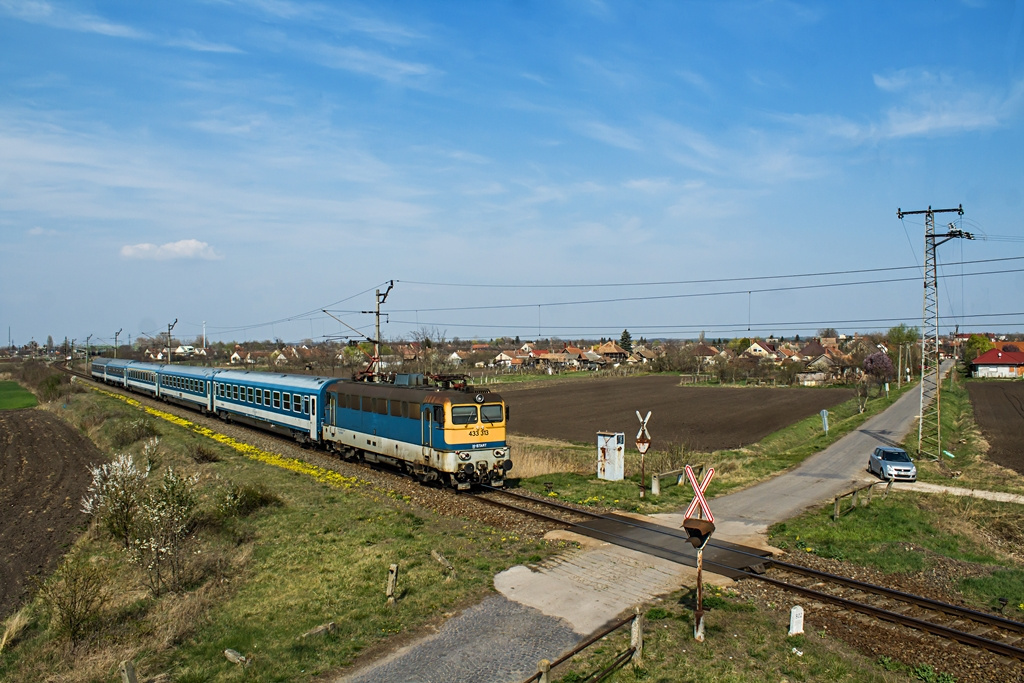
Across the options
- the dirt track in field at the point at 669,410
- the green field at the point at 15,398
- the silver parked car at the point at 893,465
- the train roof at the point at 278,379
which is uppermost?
the train roof at the point at 278,379

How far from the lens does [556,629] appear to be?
10.7 m

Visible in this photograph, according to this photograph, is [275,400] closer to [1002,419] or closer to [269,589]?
[269,589]

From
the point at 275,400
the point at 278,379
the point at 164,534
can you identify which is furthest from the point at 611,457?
the point at 278,379

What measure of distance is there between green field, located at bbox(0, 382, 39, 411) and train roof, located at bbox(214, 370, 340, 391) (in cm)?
3257

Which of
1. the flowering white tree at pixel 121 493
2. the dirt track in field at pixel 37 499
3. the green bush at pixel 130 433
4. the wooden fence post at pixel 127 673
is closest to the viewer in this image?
the wooden fence post at pixel 127 673

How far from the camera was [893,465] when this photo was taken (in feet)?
83.3

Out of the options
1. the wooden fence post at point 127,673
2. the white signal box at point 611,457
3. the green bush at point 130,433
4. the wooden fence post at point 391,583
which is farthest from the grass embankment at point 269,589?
the green bush at point 130,433

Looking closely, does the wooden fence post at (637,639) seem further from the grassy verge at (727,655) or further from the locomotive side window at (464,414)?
the locomotive side window at (464,414)

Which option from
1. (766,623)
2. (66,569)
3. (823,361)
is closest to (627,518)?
(766,623)

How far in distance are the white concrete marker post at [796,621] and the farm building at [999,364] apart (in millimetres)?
116809

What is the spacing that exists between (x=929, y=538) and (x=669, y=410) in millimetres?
43462

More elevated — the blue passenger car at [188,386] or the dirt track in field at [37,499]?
the blue passenger car at [188,386]

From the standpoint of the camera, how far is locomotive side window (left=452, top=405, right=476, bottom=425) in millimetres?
19828

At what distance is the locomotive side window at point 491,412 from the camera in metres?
20.4
